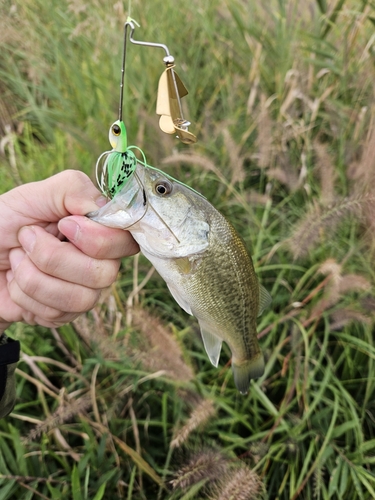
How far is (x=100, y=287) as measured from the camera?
110cm

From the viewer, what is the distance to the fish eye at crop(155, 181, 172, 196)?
1.00 m

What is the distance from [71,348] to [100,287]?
0.86 meters

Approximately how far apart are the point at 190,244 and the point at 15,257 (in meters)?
0.47

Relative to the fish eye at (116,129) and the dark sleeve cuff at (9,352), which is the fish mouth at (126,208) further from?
the dark sleeve cuff at (9,352)

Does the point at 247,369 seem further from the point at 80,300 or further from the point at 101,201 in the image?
the point at 101,201

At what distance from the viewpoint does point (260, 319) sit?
1.84m

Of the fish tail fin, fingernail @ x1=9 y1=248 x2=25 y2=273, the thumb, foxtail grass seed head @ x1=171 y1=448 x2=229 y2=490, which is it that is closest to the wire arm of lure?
the thumb

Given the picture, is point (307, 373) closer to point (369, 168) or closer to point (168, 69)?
point (369, 168)

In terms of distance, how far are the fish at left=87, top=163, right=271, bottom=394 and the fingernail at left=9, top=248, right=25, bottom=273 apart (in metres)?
0.26

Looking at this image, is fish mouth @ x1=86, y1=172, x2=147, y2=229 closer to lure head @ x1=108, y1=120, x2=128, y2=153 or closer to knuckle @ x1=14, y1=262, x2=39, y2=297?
lure head @ x1=108, y1=120, x2=128, y2=153

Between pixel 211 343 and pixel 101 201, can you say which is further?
pixel 211 343

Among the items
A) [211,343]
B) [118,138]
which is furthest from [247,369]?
[118,138]

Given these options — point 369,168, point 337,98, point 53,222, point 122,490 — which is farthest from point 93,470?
point 337,98

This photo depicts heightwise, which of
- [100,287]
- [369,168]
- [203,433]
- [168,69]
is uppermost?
[168,69]
